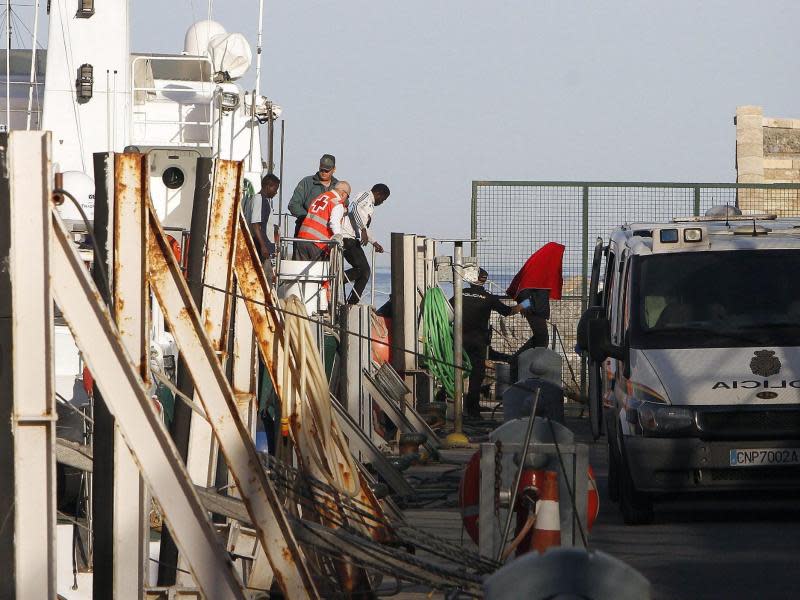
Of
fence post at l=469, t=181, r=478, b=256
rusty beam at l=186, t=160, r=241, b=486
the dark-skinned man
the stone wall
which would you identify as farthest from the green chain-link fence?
rusty beam at l=186, t=160, r=241, b=486

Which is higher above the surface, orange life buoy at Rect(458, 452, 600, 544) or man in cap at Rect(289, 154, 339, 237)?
man in cap at Rect(289, 154, 339, 237)

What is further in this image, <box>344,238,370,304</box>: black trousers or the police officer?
<box>344,238,370,304</box>: black trousers

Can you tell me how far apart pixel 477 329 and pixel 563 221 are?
3195 millimetres

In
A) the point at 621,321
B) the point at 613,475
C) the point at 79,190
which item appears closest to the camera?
the point at 621,321

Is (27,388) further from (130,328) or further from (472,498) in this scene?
(472,498)

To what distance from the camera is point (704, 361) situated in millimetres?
11453

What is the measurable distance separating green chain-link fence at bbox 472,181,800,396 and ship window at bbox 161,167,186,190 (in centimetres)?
428

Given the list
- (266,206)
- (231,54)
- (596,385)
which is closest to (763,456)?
(596,385)

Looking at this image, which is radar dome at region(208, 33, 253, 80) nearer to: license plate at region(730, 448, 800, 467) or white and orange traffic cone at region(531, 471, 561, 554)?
license plate at region(730, 448, 800, 467)

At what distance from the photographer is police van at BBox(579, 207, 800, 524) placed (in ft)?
37.1

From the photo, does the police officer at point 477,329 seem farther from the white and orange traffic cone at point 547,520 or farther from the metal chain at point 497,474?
the metal chain at point 497,474

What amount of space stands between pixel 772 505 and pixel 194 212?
6.94 metres

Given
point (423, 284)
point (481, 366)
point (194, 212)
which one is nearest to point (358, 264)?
point (423, 284)

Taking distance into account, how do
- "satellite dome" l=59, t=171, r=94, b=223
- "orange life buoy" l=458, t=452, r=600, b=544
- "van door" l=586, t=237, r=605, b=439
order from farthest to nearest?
"satellite dome" l=59, t=171, r=94, b=223 < "van door" l=586, t=237, r=605, b=439 < "orange life buoy" l=458, t=452, r=600, b=544
